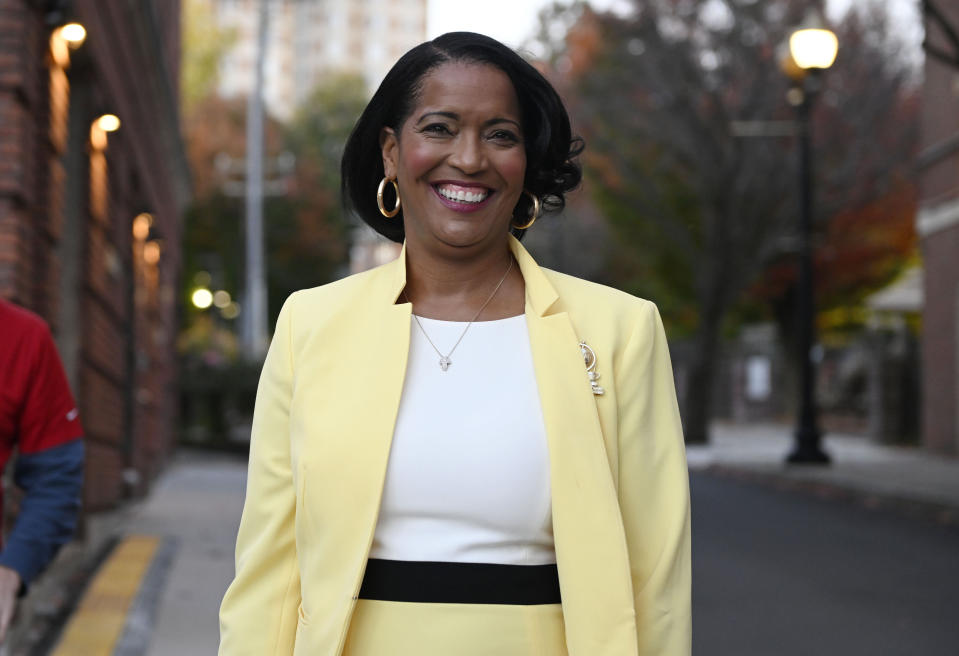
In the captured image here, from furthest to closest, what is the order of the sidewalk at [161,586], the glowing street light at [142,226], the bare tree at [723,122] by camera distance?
the bare tree at [723,122], the glowing street light at [142,226], the sidewalk at [161,586]

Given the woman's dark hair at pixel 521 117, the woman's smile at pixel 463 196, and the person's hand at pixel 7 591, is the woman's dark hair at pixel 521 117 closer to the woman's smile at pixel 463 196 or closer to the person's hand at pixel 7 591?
the woman's smile at pixel 463 196

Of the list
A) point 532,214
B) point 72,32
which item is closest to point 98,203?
point 72,32

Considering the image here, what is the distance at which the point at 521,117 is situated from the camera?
2.55 metres

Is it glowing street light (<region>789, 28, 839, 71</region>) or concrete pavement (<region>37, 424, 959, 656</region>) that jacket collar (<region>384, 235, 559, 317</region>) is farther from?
glowing street light (<region>789, 28, 839, 71</region>)

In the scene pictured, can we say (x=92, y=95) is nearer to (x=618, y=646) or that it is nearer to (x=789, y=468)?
(x=618, y=646)

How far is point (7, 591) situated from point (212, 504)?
12.2 metres

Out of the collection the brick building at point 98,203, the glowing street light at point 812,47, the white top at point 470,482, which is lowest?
the white top at point 470,482

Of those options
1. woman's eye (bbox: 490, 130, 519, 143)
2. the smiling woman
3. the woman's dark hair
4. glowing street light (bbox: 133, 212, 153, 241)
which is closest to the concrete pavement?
glowing street light (bbox: 133, 212, 153, 241)

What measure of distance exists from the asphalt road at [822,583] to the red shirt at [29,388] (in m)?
4.68

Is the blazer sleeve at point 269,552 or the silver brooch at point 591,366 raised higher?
the silver brooch at point 591,366

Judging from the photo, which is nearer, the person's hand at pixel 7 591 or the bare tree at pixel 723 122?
the person's hand at pixel 7 591

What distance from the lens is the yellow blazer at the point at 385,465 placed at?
230cm

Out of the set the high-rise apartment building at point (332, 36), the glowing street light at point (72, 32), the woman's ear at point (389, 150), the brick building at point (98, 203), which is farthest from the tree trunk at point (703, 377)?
the high-rise apartment building at point (332, 36)

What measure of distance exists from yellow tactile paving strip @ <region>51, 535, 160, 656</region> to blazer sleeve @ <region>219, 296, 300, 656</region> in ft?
14.4
